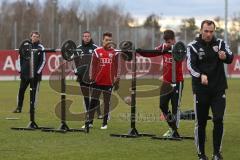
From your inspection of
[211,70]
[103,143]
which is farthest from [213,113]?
[103,143]

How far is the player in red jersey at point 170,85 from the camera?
12203 mm

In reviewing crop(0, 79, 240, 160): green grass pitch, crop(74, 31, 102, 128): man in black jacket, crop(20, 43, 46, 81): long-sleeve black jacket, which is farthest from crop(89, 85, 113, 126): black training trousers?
Answer: crop(20, 43, 46, 81): long-sleeve black jacket

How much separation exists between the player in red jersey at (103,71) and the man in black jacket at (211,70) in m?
4.55

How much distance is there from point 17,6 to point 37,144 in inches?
2339

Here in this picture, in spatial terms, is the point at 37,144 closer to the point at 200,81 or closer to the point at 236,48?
the point at 200,81

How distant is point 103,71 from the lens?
13.9 meters

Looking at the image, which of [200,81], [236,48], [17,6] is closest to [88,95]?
[200,81]

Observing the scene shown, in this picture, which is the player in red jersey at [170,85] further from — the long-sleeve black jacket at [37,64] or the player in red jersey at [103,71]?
the long-sleeve black jacket at [37,64]

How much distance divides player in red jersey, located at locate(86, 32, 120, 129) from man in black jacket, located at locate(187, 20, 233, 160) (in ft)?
14.9

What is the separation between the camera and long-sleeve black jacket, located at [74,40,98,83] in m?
14.5

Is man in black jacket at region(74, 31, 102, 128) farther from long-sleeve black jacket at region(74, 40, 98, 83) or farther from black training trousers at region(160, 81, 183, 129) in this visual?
black training trousers at region(160, 81, 183, 129)

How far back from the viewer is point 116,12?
80.3 meters

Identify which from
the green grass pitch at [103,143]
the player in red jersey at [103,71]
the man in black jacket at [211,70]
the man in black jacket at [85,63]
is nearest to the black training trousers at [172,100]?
the green grass pitch at [103,143]

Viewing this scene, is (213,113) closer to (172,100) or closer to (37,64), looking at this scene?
(172,100)
